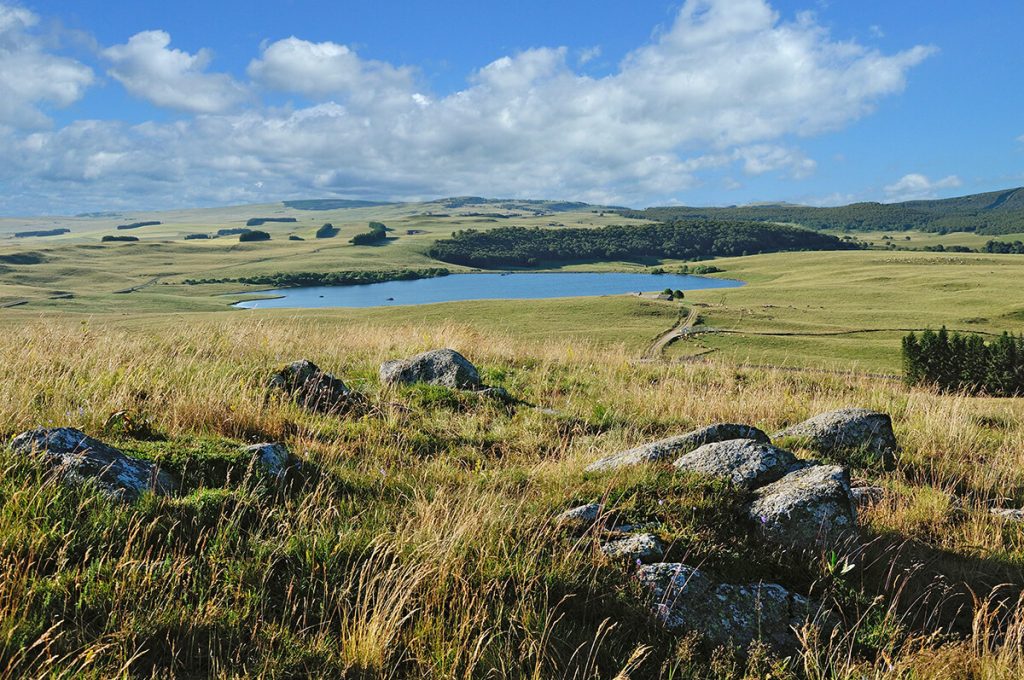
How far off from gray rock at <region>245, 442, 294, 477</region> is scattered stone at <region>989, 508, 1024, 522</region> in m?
6.70

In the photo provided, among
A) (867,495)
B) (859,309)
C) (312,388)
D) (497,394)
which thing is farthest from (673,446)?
(859,309)

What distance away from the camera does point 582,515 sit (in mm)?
4770

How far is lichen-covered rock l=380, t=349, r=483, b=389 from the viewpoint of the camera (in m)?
10.1

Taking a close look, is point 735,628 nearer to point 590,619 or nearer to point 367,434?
point 590,619

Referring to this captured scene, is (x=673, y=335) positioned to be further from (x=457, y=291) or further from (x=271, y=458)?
(x=457, y=291)

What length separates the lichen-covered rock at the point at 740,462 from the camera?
5.47 m


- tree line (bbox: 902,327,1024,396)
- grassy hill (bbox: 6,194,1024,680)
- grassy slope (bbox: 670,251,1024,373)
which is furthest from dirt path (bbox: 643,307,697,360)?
grassy hill (bbox: 6,194,1024,680)

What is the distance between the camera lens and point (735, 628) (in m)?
4.01

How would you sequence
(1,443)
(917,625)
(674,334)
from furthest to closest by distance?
(674,334) < (1,443) < (917,625)

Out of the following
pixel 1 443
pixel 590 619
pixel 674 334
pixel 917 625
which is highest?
pixel 1 443

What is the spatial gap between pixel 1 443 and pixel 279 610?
116 inches

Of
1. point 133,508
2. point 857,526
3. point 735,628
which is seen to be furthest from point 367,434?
point 857,526

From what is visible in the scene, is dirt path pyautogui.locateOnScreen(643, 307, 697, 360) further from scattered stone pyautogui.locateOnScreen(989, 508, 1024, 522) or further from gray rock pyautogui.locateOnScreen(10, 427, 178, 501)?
gray rock pyautogui.locateOnScreen(10, 427, 178, 501)

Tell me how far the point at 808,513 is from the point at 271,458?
14.3 ft
